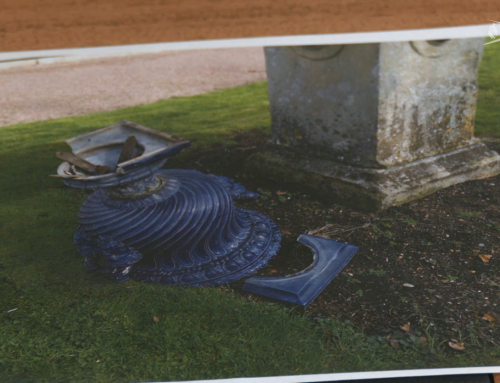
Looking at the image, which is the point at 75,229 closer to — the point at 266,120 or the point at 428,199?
the point at 428,199

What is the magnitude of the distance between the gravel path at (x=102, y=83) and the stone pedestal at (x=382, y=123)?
2.43ft

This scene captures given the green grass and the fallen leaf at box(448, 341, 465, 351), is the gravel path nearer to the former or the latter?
the fallen leaf at box(448, 341, 465, 351)

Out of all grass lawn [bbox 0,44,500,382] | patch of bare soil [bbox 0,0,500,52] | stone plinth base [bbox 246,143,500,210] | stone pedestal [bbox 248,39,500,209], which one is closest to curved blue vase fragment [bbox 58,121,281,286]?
grass lawn [bbox 0,44,500,382]

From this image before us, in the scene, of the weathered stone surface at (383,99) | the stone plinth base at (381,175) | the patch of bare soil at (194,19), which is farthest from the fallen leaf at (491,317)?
the weathered stone surface at (383,99)

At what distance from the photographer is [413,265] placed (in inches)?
72.5

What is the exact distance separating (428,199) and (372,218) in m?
0.46

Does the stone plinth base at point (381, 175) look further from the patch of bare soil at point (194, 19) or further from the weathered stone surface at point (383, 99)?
the patch of bare soil at point (194, 19)

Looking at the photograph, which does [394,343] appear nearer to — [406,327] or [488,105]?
[406,327]

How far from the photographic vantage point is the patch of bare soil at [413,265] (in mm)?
1651

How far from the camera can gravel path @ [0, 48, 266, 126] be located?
1.72 m

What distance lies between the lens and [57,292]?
1.92 meters

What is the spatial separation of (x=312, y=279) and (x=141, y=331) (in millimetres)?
660

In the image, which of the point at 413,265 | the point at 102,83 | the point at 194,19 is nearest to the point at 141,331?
the point at 413,265

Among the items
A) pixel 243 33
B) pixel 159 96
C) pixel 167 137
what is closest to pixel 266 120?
pixel 159 96
